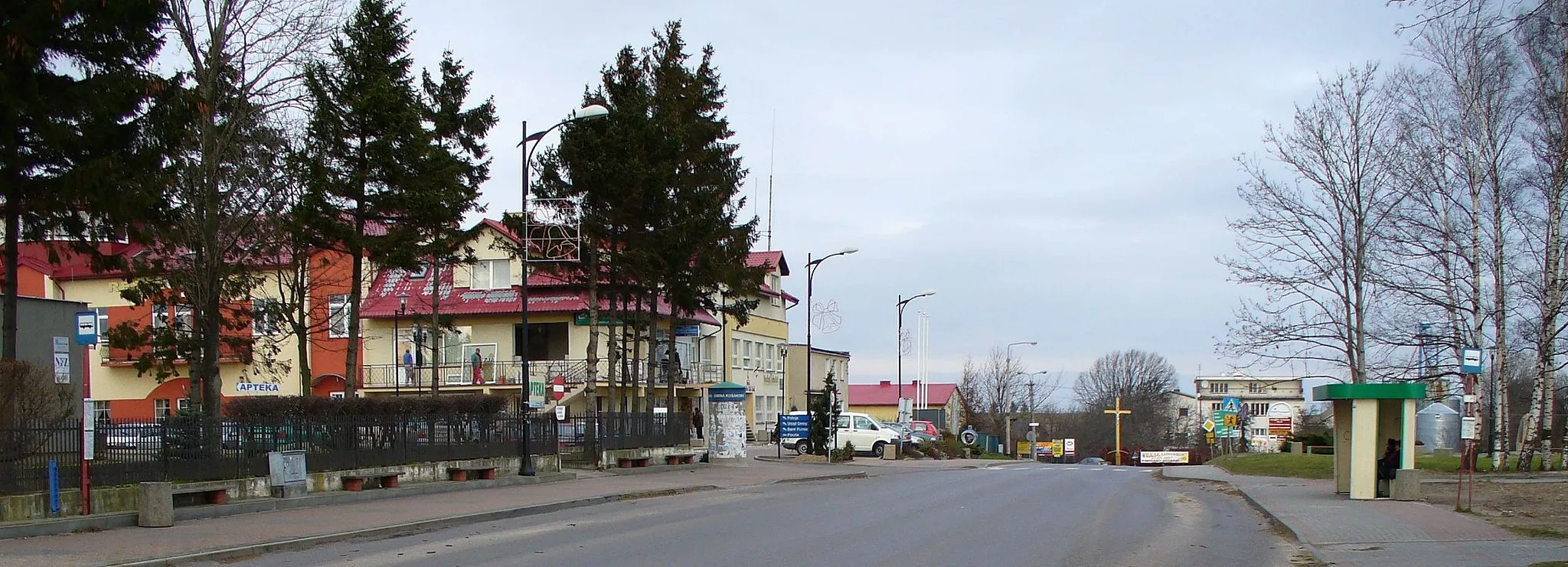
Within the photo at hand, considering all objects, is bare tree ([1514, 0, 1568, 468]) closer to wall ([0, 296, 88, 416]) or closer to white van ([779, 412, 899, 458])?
white van ([779, 412, 899, 458])

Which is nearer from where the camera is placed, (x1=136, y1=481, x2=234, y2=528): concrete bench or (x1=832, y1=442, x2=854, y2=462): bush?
(x1=136, y1=481, x2=234, y2=528): concrete bench

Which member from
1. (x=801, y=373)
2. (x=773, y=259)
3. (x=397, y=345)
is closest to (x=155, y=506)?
(x=397, y=345)

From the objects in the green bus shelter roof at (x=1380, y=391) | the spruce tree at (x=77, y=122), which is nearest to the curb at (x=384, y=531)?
the spruce tree at (x=77, y=122)

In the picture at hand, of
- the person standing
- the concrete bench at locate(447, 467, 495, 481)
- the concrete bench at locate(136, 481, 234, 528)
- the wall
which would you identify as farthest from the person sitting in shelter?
the person standing

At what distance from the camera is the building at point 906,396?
102 metres

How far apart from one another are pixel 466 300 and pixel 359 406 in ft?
96.5

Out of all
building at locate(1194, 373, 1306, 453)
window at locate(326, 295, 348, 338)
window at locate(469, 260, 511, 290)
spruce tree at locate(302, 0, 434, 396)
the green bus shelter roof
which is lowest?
building at locate(1194, 373, 1306, 453)

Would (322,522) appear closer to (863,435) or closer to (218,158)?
(218,158)

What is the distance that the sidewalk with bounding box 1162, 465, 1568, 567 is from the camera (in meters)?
12.7

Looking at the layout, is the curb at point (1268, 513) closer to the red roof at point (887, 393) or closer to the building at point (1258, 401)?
the building at point (1258, 401)

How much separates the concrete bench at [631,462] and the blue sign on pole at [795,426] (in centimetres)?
1045

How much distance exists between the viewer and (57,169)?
20078 millimetres

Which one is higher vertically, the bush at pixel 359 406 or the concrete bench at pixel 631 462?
the bush at pixel 359 406

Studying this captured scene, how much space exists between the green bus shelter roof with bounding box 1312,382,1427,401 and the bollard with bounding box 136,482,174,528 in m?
18.4
